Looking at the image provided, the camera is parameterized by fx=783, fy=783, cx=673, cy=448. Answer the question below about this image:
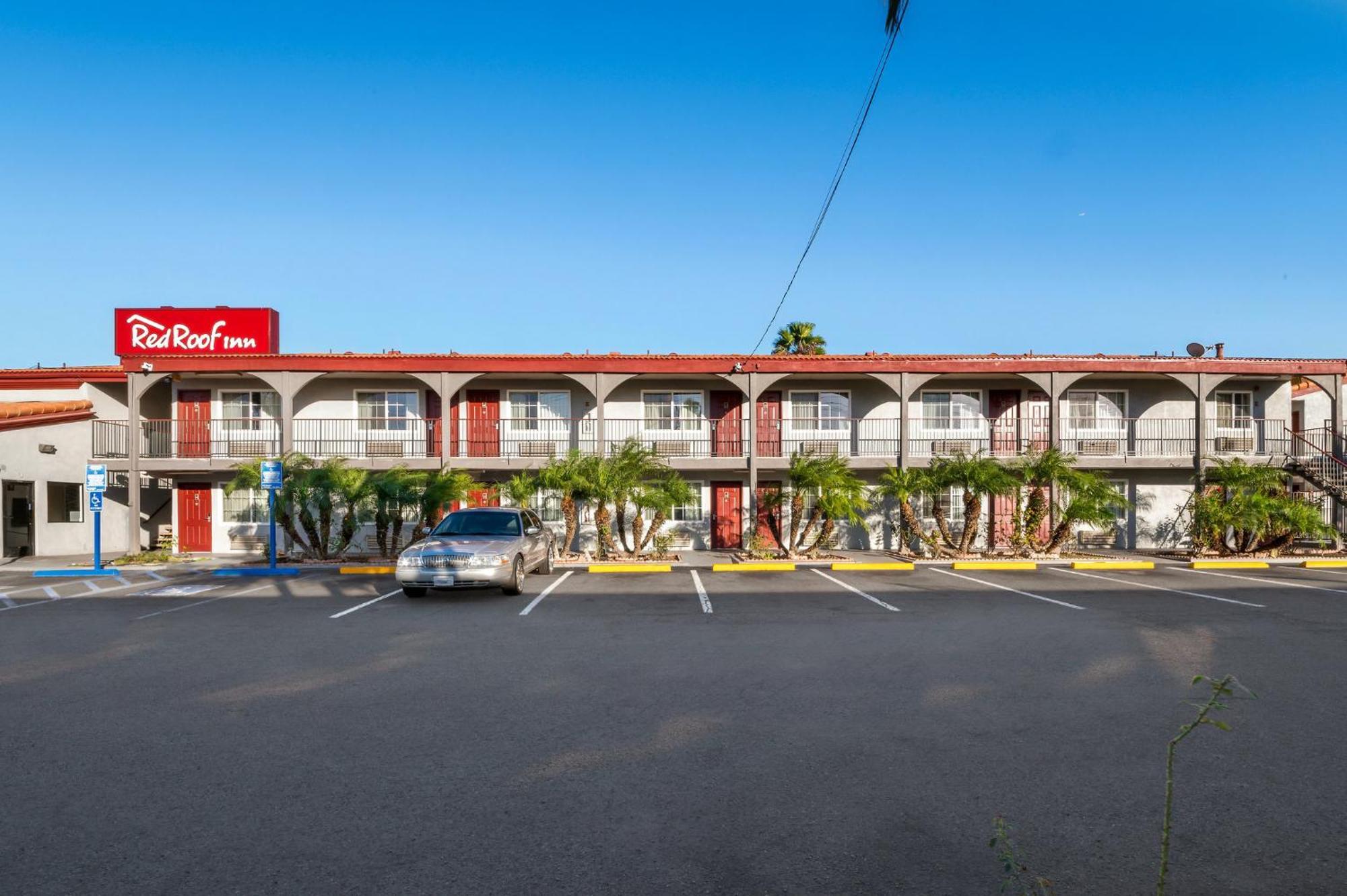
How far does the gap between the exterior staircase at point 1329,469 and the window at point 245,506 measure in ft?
96.6

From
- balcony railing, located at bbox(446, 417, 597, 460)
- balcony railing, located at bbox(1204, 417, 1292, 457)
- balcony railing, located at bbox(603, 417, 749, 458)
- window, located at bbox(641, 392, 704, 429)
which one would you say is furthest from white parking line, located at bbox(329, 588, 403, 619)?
balcony railing, located at bbox(1204, 417, 1292, 457)

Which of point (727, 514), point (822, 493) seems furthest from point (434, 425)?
point (822, 493)

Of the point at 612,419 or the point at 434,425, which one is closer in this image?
the point at 612,419

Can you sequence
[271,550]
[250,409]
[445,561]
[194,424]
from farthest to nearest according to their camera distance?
[250,409], [194,424], [271,550], [445,561]

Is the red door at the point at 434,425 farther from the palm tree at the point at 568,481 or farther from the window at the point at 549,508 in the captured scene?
the palm tree at the point at 568,481

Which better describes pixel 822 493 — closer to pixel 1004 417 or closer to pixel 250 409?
pixel 1004 417

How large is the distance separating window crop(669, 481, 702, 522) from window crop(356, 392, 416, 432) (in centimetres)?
851

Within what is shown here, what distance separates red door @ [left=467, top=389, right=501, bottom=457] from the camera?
2347 centimetres

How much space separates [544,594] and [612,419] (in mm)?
9406

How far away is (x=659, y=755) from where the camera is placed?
5.53 meters

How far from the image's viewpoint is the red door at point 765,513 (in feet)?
74.3

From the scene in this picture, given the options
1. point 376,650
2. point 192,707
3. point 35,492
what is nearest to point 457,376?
point 35,492

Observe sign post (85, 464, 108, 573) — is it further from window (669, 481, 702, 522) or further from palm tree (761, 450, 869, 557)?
palm tree (761, 450, 869, 557)

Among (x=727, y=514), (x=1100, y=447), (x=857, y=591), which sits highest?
(x=1100, y=447)
